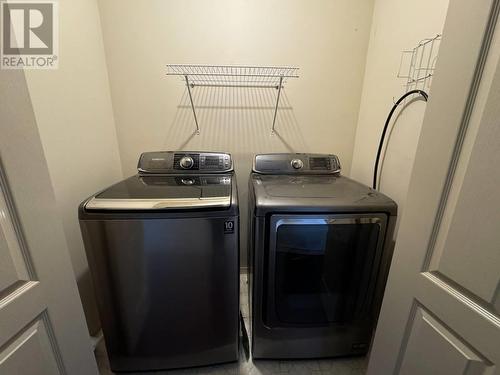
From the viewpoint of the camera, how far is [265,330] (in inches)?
54.6

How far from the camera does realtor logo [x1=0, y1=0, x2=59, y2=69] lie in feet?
3.38

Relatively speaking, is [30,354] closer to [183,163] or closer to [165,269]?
[165,269]

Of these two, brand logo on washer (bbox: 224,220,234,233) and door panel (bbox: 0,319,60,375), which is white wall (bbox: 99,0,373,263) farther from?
door panel (bbox: 0,319,60,375)

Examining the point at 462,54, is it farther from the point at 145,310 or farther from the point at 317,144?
the point at 145,310

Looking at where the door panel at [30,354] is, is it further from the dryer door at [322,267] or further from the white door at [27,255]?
the dryer door at [322,267]

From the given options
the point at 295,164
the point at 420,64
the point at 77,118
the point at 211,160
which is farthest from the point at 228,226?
the point at 420,64

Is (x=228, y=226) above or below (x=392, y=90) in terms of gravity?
below

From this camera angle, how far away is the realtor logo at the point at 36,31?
3.38ft

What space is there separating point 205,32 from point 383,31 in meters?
1.19

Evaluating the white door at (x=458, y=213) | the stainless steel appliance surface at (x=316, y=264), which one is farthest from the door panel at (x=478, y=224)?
the stainless steel appliance surface at (x=316, y=264)

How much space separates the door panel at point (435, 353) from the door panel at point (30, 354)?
1.20m

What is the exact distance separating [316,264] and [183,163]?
3.49 ft

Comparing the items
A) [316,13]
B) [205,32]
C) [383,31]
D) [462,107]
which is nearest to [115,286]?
[462,107]

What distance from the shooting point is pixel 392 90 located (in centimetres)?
152
